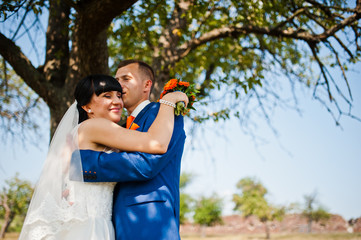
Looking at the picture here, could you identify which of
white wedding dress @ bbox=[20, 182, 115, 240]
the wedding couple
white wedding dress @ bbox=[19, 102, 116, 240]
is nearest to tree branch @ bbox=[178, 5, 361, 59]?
the wedding couple

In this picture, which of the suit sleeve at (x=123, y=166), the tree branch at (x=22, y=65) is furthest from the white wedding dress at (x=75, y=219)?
the tree branch at (x=22, y=65)

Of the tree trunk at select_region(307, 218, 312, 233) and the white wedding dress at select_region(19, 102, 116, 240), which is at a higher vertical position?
the white wedding dress at select_region(19, 102, 116, 240)

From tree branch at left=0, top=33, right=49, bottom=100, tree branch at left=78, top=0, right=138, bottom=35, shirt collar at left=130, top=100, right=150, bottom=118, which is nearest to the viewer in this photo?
shirt collar at left=130, top=100, right=150, bottom=118

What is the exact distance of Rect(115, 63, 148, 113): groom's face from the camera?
2648 mm

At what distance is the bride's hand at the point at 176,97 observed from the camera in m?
2.24

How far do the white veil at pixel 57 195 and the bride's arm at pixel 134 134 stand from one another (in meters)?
0.13

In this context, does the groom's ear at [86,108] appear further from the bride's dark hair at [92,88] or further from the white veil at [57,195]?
the white veil at [57,195]

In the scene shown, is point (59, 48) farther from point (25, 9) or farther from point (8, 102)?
point (8, 102)

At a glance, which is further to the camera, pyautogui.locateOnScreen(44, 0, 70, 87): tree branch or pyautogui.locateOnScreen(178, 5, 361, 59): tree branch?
pyautogui.locateOnScreen(178, 5, 361, 59): tree branch

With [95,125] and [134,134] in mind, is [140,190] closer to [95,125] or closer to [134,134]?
[134,134]

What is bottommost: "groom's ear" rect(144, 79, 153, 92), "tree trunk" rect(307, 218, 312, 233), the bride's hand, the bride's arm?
"tree trunk" rect(307, 218, 312, 233)

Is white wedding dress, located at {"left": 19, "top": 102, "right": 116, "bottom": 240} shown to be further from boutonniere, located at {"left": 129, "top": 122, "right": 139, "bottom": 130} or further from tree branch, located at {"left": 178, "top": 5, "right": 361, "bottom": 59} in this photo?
tree branch, located at {"left": 178, "top": 5, "right": 361, "bottom": 59}

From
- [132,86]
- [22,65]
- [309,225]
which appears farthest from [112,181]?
[309,225]

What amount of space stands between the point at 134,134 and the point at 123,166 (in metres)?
0.21
